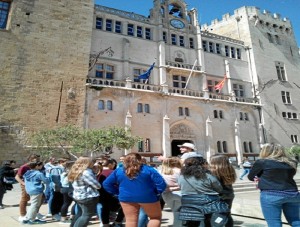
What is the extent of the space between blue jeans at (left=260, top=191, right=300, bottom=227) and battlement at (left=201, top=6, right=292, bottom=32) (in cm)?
3470

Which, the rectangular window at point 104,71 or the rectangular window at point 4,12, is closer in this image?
the rectangular window at point 4,12

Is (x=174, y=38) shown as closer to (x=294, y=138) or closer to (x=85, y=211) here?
(x=294, y=138)

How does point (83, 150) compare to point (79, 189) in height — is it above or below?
above

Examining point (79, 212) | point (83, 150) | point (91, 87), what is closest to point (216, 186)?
point (79, 212)

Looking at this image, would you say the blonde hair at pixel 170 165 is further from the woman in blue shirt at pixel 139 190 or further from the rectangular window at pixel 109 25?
the rectangular window at pixel 109 25

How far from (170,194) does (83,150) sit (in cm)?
1253

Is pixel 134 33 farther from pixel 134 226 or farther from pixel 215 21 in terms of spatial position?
pixel 134 226

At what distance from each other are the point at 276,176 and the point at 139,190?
210 centimetres

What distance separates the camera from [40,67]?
20.2 meters

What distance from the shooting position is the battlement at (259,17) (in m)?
33.5

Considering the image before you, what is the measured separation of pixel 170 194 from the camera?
16.1 ft

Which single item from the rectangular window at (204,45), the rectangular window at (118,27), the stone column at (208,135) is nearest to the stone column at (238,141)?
the stone column at (208,135)

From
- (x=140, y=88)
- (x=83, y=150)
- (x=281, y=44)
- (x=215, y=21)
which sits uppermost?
(x=215, y=21)

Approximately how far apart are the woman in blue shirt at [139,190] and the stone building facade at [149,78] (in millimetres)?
17008
